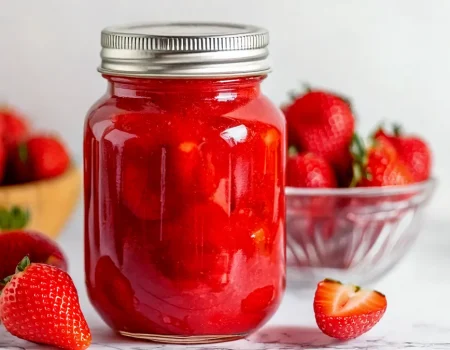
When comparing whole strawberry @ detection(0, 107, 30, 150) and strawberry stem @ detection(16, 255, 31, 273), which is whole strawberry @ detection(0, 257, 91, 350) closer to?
strawberry stem @ detection(16, 255, 31, 273)

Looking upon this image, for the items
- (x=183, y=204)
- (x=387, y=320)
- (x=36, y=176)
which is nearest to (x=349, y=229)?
(x=387, y=320)

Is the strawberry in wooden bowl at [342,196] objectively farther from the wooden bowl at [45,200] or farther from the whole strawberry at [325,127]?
the wooden bowl at [45,200]

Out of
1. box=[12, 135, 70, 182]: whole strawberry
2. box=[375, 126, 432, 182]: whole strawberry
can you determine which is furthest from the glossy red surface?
box=[12, 135, 70, 182]: whole strawberry

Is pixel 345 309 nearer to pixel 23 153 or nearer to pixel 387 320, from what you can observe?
pixel 387 320

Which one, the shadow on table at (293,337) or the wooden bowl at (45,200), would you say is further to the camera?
the wooden bowl at (45,200)

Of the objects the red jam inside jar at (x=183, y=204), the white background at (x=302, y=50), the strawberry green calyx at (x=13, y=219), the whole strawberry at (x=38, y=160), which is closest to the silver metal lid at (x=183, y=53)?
the red jam inside jar at (x=183, y=204)

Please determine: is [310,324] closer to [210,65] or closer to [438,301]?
[438,301]
